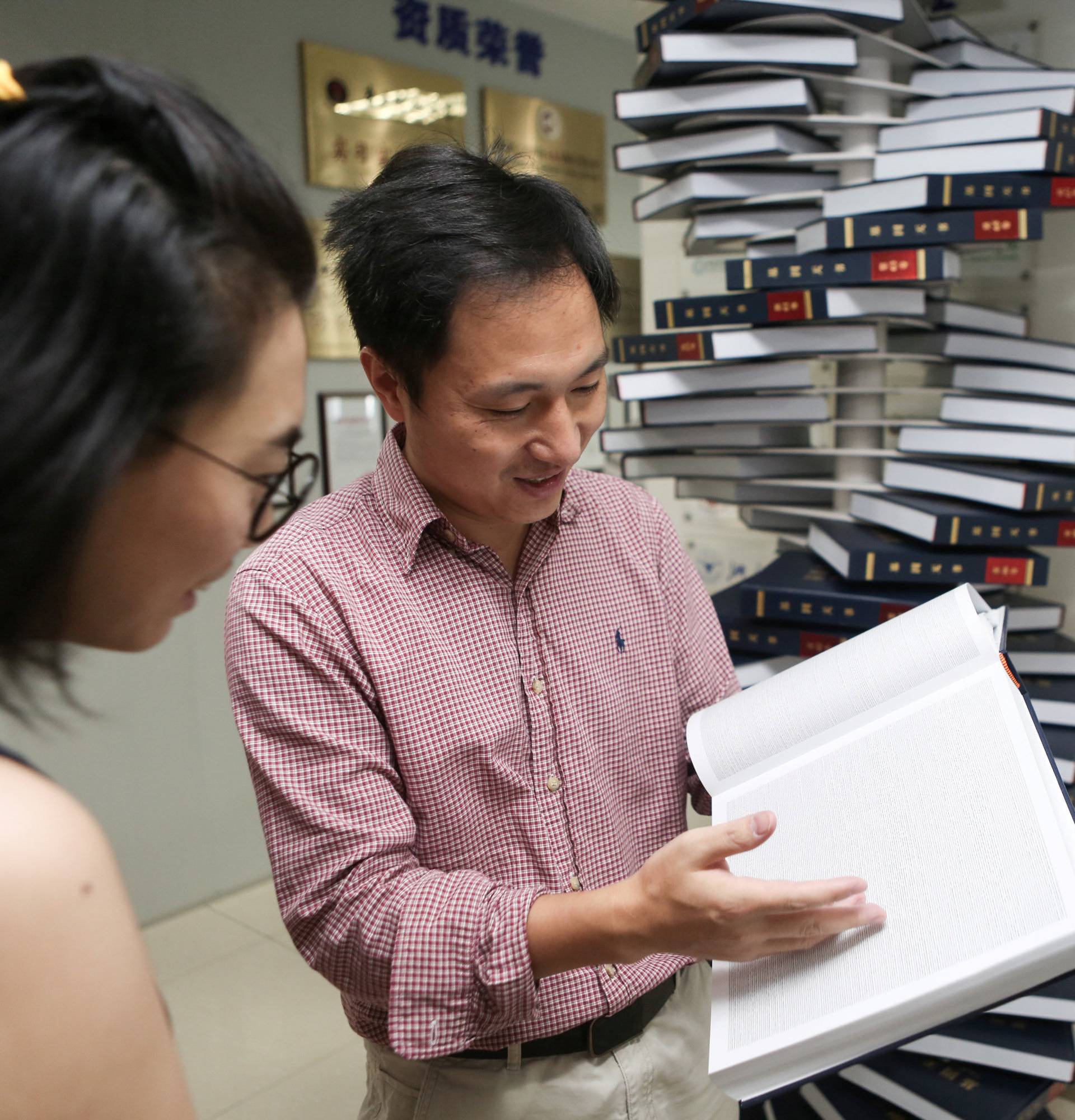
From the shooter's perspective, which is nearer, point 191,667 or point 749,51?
point 749,51

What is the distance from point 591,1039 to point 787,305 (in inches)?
44.8

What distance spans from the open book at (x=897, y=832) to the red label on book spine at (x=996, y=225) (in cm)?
71

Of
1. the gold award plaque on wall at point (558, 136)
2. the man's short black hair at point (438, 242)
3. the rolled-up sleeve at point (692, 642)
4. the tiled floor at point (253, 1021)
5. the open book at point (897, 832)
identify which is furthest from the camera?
the gold award plaque on wall at point (558, 136)

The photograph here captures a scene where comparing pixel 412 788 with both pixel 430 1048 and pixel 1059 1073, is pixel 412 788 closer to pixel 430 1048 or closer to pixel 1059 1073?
pixel 430 1048

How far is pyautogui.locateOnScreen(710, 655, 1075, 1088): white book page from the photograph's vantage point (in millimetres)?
642

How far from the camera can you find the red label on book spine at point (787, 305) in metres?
1.57

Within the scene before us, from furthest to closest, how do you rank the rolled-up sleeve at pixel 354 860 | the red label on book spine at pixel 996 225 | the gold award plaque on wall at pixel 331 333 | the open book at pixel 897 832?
the gold award plaque on wall at pixel 331 333 → the red label on book spine at pixel 996 225 → the rolled-up sleeve at pixel 354 860 → the open book at pixel 897 832

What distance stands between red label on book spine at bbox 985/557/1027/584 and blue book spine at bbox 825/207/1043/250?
0.47 metres

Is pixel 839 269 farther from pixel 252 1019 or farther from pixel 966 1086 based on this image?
pixel 252 1019

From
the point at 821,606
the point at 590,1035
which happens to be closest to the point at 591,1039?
the point at 590,1035

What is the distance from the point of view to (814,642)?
5.28ft

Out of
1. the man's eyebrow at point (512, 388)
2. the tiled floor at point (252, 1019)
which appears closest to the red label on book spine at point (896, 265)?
the man's eyebrow at point (512, 388)

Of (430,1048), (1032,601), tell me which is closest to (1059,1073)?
(1032,601)

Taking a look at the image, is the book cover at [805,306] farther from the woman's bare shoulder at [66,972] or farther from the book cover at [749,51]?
the woman's bare shoulder at [66,972]
